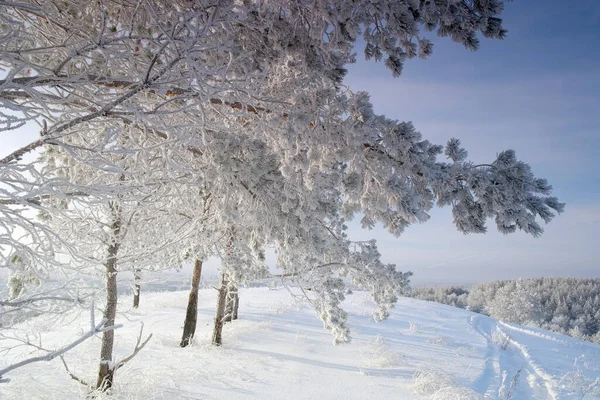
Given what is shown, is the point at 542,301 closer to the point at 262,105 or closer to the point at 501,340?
the point at 501,340

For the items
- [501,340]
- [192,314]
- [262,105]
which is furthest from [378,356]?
[262,105]

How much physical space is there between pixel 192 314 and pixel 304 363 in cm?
348

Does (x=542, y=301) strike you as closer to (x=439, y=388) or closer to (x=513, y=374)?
(x=513, y=374)

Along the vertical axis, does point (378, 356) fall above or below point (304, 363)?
above

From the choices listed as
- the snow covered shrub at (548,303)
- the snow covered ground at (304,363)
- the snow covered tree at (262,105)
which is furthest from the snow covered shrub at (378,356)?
the snow covered shrub at (548,303)

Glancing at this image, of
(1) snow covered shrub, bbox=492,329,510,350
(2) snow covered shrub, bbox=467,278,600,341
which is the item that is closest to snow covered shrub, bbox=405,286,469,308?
(2) snow covered shrub, bbox=467,278,600,341

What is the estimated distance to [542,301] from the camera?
5141cm

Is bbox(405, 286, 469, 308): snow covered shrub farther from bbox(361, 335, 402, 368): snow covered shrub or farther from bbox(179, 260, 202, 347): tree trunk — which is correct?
bbox(179, 260, 202, 347): tree trunk

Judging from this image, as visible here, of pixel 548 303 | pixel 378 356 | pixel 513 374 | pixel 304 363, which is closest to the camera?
pixel 304 363

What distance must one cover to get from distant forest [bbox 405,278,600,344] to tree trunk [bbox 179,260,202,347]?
29.6m

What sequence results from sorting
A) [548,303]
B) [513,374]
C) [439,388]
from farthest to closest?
[548,303]
[513,374]
[439,388]

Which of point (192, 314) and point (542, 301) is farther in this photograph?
point (542, 301)

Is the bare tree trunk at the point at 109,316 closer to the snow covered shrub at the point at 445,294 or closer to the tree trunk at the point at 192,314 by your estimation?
the tree trunk at the point at 192,314

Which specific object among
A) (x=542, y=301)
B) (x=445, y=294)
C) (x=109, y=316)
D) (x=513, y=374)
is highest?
(x=109, y=316)
